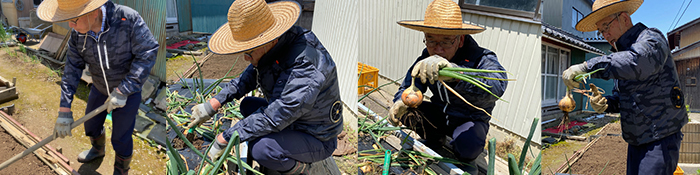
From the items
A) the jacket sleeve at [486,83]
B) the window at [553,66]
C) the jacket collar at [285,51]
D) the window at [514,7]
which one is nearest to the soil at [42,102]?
the jacket collar at [285,51]

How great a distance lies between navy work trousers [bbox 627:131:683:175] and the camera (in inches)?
71.3

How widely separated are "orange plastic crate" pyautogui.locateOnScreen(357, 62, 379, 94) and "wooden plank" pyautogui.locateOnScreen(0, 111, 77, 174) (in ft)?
5.54

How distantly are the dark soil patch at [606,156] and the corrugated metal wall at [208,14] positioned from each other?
2117 mm

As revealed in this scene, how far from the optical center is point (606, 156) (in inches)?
70.4

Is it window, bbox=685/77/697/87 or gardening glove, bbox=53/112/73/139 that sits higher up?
window, bbox=685/77/697/87

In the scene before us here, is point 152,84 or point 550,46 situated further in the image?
point 152,84

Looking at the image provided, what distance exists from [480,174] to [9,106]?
247cm

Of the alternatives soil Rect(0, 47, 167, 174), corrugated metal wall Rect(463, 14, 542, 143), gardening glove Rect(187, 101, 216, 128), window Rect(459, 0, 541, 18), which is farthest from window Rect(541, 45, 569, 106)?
soil Rect(0, 47, 167, 174)

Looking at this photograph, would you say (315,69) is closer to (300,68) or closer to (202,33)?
(300,68)

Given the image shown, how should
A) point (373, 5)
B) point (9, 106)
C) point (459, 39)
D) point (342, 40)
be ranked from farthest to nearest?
point (342, 40) < point (373, 5) < point (459, 39) < point (9, 106)

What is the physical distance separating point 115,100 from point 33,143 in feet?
1.56

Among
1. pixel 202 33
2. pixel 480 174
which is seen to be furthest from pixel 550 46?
pixel 202 33

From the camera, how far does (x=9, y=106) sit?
5.38ft

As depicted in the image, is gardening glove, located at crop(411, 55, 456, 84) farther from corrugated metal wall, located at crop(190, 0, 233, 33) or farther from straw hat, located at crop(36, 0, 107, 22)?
straw hat, located at crop(36, 0, 107, 22)
